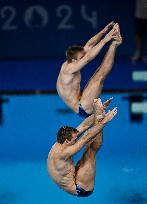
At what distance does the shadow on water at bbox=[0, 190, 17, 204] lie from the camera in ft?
25.4

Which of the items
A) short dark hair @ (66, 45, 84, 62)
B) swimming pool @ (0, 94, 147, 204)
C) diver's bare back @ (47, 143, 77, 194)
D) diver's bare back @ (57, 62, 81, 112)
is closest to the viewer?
diver's bare back @ (47, 143, 77, 194)

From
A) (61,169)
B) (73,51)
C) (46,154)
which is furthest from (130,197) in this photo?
(73,51)

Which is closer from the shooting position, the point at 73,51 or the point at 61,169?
the point at 61,169

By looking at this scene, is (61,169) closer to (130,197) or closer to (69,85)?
(69,85)

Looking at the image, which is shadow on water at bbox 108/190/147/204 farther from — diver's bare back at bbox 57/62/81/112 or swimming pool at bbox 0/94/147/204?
diver's bare back at bbox 57/62/81/112

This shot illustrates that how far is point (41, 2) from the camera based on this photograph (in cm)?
1262

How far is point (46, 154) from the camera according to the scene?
9.23 meters

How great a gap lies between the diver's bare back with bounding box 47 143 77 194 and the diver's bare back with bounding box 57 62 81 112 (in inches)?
35.6

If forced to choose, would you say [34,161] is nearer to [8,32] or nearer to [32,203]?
[32,203]

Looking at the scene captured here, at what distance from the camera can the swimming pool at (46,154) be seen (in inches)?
312

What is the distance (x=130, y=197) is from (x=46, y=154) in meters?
1.88

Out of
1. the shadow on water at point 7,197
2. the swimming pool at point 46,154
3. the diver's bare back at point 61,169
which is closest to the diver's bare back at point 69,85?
the diver's bare back at point 61,169

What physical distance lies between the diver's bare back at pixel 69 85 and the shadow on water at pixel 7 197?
1.40m

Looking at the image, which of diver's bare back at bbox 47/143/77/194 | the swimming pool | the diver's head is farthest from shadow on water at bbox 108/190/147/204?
the diver's head
